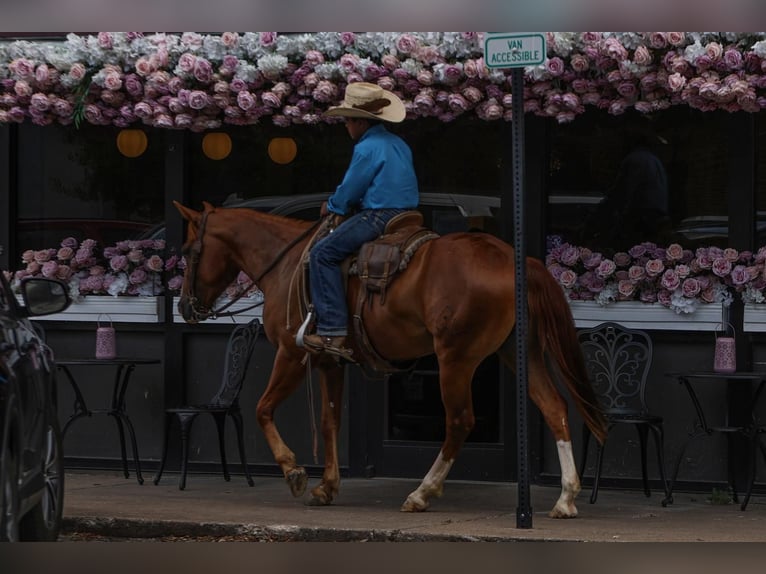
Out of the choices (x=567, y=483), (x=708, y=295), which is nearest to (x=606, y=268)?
(x=708, y=295)

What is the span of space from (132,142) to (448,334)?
11.5 ft

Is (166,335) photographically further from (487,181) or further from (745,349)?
(745,349)

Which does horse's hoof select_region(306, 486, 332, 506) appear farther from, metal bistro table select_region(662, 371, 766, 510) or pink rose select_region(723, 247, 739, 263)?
pink rose select_region(723, 247, 739, 263)

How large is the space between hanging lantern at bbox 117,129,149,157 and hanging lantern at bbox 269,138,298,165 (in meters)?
0.99

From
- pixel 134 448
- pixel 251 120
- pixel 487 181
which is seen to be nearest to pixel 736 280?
pixel 487 181

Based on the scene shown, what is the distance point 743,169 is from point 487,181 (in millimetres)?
1793

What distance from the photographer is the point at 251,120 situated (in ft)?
34.9

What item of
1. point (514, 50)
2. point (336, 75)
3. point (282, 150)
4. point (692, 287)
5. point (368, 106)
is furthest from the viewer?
point (282, 150)

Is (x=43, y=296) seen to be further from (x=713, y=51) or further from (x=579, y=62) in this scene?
(x=713, y=51)

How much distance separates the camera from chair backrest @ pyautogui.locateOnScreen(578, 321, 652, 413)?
32.9ft

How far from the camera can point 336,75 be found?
10297 mm

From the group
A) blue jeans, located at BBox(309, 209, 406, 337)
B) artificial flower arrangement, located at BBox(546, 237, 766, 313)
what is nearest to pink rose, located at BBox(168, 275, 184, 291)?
A: blue jeans, located at BBox(309, 209, 406, 337)

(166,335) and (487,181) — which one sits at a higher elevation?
(487,181)

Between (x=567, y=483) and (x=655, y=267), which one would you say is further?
(x=655, y=267)
